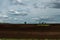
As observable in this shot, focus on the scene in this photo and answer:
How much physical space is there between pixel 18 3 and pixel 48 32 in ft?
1.60

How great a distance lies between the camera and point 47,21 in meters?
Result: 12.3

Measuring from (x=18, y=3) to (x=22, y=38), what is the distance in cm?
41

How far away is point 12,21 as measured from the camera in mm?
12328

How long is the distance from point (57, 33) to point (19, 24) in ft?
1.49

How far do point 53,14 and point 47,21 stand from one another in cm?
11

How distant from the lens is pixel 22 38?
12328 mm

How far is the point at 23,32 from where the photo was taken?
12328 millimetres

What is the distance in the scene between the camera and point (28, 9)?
40.5ft

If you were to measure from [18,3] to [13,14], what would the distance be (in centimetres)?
14

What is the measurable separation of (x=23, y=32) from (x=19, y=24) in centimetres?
10

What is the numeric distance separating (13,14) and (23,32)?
24cm

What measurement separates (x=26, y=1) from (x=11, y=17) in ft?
0.84

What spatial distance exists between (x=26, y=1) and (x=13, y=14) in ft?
0.71

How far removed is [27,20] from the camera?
40.5 ft
